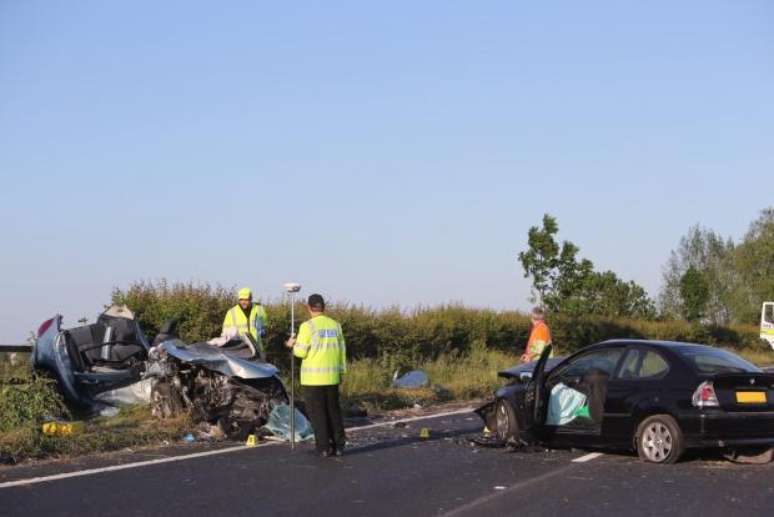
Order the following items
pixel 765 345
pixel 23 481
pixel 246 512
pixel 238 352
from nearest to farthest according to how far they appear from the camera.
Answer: pixel 246 512 → pixel 23 481 → pixel 238 352 → pixel 765 345

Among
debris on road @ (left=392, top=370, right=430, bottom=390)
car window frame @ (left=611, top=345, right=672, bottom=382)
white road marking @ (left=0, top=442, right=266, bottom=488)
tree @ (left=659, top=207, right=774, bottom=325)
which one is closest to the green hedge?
debris on road @ (left=392, top=370, right=430, bottom=390)

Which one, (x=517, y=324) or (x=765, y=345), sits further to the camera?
(x=765, y=345)

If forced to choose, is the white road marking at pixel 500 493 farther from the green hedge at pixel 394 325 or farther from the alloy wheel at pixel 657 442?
the green hedge at pixel 394 325

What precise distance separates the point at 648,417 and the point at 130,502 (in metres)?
5.72

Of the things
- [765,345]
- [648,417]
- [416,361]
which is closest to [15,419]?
[648,417]

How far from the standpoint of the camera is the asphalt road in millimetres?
8289

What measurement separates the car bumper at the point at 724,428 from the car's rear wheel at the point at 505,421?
2.10 m

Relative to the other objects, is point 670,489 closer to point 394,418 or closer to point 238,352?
point 238,352

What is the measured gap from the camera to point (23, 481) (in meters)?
9.48

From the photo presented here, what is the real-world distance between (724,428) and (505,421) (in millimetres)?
2714

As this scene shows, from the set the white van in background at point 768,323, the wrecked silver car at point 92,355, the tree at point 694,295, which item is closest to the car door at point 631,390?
the wrecked silver car at point 92,355

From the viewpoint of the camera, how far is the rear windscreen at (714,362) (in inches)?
436

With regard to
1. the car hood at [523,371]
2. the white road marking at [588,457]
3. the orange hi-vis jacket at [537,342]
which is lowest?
the white road marking at [588,457]

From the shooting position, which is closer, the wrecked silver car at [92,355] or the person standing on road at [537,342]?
the wrecked silver car at [92,355]
